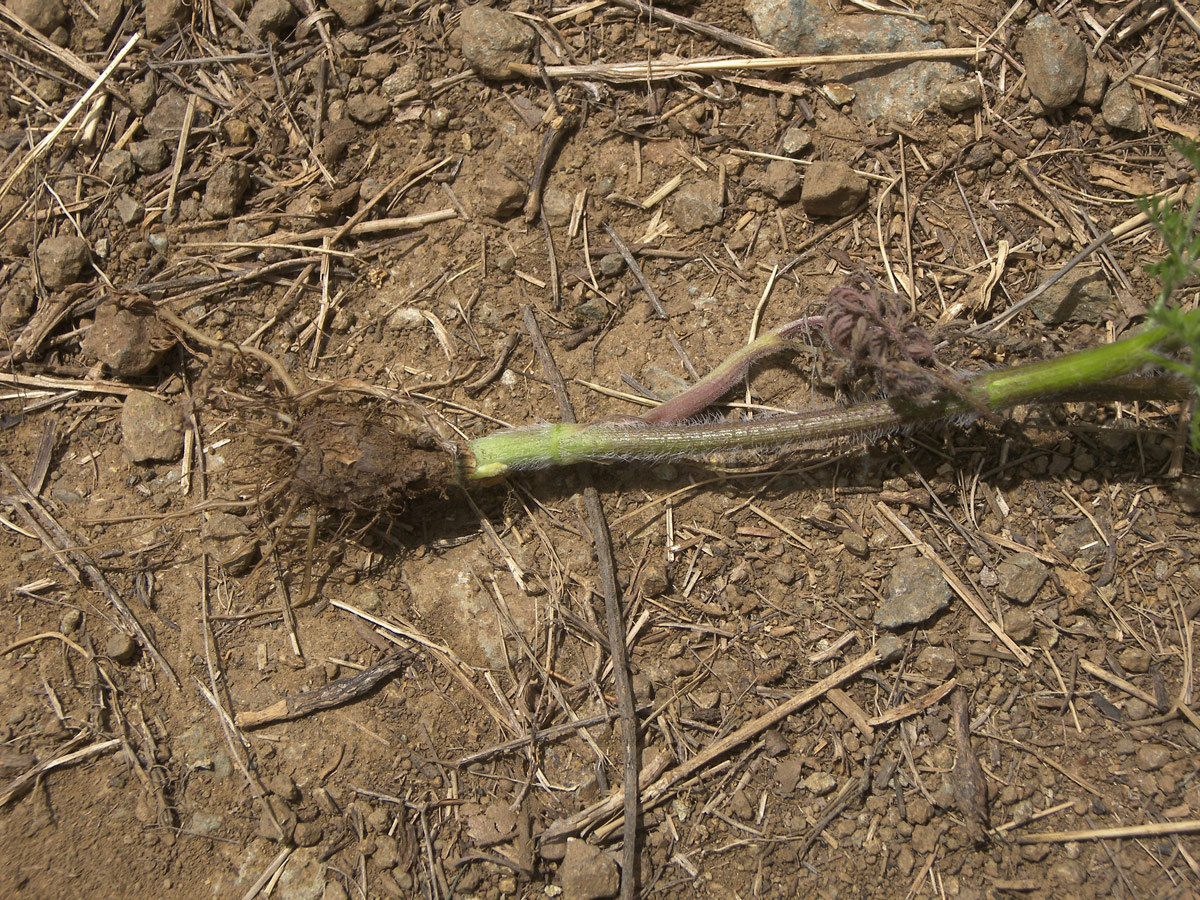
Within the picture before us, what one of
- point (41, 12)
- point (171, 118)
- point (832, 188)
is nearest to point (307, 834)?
point (171, 118)

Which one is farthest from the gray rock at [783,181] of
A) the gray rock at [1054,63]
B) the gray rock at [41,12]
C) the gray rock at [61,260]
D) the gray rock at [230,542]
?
the gray rock at [41,12]

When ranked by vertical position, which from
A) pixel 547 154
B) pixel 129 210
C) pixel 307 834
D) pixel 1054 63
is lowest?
pixel 307 834

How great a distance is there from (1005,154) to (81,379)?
12.0 feet

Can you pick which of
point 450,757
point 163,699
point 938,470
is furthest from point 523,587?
point 938,470

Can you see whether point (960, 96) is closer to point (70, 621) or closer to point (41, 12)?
point (41, 12)

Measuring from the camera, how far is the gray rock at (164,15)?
3072mm

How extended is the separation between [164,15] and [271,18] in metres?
0.46

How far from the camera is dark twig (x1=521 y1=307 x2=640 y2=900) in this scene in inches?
97.2

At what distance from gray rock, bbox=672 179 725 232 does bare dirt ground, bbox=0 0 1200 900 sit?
0.05 ft

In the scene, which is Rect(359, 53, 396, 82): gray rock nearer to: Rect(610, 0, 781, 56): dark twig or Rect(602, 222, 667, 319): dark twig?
Rect(610, 0, 781, 56): dark twig

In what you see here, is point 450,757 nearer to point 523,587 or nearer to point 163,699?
point 523,587

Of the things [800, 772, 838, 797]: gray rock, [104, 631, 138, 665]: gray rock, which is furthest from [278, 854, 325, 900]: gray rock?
[800, 772, 838, 797]: gray rock

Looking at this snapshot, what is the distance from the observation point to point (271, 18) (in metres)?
3.02

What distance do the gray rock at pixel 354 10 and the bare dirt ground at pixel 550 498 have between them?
0.01 m
